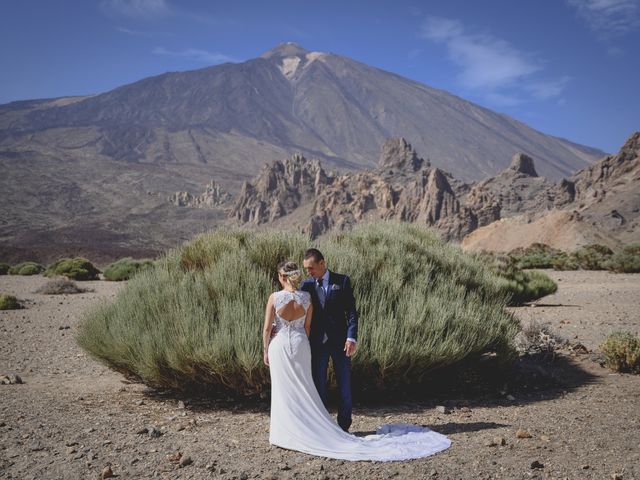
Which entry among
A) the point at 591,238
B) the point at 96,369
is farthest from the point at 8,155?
the point at 96,369

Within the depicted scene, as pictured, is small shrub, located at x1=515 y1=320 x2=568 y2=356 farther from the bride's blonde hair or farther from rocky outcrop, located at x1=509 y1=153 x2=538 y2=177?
rocky outcrop, located at x1=509 y1=153 x2=538 y2=177

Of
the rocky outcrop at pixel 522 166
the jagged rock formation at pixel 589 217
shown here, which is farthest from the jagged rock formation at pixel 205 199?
the jagged rock formation at pixel 589 217

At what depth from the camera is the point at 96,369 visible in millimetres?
8258

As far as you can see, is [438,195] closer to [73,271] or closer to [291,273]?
[73,271]

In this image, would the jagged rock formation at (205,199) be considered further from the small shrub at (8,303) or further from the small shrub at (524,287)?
the small shrub at (524,287)

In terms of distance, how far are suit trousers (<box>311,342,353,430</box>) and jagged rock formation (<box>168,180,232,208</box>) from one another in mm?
110421

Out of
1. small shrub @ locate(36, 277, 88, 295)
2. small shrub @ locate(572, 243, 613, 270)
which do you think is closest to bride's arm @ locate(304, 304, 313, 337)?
small shrub @ locate(36, 277, 88, 295)

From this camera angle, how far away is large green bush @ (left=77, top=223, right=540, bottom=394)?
236 inches

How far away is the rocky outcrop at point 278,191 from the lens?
93562 millimetres

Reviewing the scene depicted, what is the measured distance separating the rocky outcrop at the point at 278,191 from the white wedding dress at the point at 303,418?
284 feet

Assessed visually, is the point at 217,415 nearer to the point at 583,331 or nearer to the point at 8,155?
the point at 583,331

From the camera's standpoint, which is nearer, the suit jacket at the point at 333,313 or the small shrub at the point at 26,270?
the suit jacket at the point at 333,313

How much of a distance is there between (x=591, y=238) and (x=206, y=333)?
3369 centimetres

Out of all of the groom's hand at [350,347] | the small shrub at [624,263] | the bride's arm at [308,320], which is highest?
the small shrub at [624,263]
